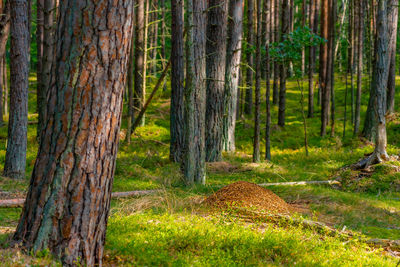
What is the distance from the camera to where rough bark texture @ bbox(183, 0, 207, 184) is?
9.66 m

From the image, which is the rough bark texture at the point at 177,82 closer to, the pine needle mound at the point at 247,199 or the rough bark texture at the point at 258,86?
the rough bark texture at the point at 258,86

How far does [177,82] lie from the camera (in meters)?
14.7

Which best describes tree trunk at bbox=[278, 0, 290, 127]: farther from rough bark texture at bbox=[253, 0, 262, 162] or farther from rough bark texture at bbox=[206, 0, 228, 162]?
rough bark texture at bbox=[253, 0, 262, 162]

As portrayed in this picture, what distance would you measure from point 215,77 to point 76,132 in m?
10.2

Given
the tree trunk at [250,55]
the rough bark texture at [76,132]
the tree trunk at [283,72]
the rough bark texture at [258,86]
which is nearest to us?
the rough bark texture at [76,132]

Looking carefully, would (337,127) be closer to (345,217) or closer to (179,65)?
(179,65)

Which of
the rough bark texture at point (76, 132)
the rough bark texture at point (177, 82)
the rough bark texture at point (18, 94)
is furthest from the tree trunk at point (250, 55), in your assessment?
the rough bark texture at point (76, 132)

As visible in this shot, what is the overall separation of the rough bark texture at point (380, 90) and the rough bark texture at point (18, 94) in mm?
9334

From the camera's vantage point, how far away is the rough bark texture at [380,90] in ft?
38.7

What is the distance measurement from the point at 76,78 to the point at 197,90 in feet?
18.8

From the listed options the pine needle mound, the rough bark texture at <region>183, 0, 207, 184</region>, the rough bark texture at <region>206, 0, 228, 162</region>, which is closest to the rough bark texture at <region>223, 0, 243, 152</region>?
the rough bark texture at <region>206, 0, 228, 162</region>

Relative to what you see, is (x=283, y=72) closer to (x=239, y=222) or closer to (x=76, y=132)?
(x=239, y=222)

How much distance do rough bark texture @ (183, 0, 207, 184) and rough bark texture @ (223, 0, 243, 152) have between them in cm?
527

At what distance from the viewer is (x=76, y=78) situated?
169 inches
